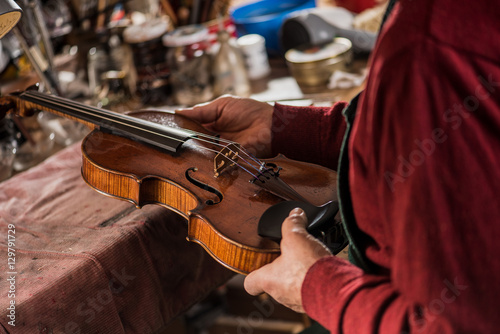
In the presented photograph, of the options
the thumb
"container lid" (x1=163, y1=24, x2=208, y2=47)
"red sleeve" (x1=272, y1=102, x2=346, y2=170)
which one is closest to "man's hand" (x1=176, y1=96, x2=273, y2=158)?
"red sleeve" (x1=272, y1=102, x2=346, y2=170)

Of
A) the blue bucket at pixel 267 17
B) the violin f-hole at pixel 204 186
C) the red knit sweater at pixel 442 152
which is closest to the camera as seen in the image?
the red knit sweater at pixel 442 152

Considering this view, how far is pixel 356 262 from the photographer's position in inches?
27.6

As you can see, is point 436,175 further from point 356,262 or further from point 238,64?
point 238,64

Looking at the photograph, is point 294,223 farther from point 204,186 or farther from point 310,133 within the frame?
point 310,133

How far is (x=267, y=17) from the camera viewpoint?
184 cm

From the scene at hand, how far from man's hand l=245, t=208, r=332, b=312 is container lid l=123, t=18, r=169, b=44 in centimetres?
116

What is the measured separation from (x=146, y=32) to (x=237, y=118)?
0.70 meters

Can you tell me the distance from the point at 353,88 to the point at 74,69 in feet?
4.18

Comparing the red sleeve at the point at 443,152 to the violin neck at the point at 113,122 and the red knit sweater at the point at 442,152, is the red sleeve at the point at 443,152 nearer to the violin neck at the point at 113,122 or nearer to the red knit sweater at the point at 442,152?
the red knit sweater at the point at 442,152

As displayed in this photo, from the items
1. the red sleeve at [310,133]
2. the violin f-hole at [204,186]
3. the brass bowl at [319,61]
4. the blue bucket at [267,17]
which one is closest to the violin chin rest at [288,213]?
the violin f-hole at [204,186]

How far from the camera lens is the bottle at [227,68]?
1602mm

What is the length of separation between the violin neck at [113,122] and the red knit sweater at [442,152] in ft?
1.75

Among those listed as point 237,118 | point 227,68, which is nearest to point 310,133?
point 237,118

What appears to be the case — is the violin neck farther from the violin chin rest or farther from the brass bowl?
the brass bowl
